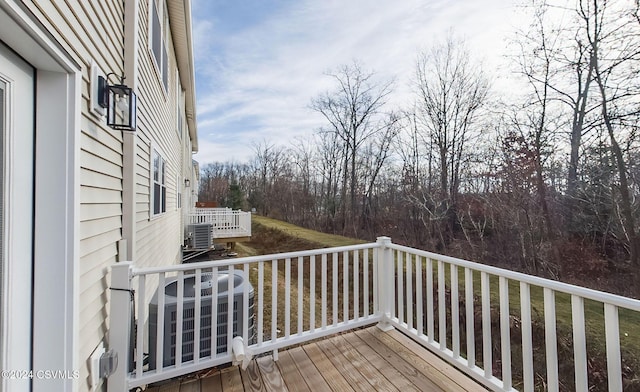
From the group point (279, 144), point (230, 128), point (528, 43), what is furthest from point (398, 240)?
point (230, 128)

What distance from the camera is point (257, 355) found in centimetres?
273

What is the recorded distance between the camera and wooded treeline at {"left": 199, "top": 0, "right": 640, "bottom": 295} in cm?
646

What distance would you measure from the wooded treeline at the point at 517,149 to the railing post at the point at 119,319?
28.6 ft

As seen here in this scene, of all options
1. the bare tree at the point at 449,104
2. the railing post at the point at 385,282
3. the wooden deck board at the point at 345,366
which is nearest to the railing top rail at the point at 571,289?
the railing post at the point at 385,282

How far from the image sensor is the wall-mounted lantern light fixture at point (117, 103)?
1.94 m

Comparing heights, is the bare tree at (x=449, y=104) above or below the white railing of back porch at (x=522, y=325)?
above

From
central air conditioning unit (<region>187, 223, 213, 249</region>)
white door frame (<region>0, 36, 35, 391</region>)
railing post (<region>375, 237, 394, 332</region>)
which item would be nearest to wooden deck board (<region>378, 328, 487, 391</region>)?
railing post (<region>375, 237, 394, 332</region>)

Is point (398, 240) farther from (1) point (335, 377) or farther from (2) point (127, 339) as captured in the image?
(2) point (127, 339)

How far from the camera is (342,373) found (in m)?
2.44

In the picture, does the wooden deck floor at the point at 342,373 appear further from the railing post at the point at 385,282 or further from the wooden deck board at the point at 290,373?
the railing post at the point at 385,282

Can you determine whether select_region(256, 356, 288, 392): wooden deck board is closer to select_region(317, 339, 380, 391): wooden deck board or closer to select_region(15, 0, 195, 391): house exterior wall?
select_region(317, 339, 380, 391): wooden deck board

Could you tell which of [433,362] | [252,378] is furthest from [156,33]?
[433,362]

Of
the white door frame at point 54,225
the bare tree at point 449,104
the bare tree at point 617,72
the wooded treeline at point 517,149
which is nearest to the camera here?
the white door frame at point 54,225

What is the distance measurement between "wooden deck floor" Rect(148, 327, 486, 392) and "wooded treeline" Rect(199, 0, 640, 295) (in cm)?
661
